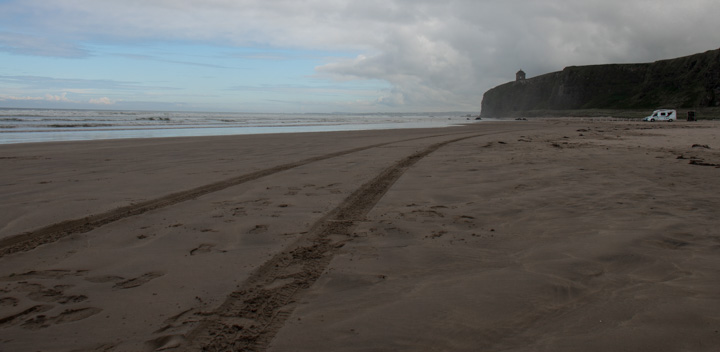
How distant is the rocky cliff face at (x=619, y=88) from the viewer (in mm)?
72081

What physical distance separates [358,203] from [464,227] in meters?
1.49

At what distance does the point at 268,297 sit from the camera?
2643 mm

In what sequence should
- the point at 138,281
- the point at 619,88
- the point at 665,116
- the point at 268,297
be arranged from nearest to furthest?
the point at 268,297 < the point at 138,281 < the point at 665,116 < the point at 619,88

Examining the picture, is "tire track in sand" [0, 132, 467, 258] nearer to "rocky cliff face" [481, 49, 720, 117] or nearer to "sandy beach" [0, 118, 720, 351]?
"sandy beach" [0, 118, 720, 351]

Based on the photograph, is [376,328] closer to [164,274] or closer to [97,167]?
[164,274]

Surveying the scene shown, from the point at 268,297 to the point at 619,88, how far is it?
114122 millimetres

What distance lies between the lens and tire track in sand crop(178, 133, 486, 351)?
2.16 metres

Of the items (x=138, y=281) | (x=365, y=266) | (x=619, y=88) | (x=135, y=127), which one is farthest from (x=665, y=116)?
(x=619, y=88)

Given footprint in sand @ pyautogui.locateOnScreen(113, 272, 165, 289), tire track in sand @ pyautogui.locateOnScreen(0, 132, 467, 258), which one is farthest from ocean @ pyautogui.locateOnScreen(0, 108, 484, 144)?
footprint in sand @ pyautogui.locateOnScreen(113, 272, 165, 289)

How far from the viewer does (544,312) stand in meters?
2.40

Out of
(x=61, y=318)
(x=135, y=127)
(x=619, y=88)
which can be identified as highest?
(x=619, y=88)

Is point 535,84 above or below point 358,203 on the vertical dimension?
above

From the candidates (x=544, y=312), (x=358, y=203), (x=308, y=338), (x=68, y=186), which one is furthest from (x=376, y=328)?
(x=68, y=186)

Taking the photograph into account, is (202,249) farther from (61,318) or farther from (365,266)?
(365,266)
